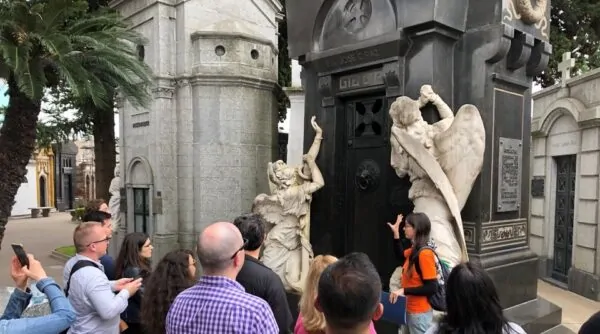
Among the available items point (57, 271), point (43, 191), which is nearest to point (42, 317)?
point (57, 271)

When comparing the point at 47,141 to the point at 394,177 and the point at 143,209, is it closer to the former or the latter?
the point at 143,209

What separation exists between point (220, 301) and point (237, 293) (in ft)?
0.28

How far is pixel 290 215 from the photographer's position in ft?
21.3

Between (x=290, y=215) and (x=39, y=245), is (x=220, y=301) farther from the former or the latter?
(x=39, y=245)

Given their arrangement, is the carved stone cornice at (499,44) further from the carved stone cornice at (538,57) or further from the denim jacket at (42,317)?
the denim jacket at (42,317)

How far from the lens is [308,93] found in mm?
6965

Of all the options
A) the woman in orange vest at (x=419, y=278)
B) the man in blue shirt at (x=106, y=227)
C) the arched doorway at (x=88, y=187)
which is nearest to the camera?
the woman in orange vest at (x=419, y=278)

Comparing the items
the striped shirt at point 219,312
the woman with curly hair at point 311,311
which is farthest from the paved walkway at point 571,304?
the striped shirt at point 219,312

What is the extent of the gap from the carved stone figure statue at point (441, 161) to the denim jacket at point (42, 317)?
3505 mm

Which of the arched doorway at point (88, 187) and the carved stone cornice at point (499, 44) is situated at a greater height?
the carved stone cornice at point (499, 44)

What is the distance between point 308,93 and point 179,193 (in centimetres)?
528

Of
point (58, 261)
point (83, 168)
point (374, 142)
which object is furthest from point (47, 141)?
point (83, 168)

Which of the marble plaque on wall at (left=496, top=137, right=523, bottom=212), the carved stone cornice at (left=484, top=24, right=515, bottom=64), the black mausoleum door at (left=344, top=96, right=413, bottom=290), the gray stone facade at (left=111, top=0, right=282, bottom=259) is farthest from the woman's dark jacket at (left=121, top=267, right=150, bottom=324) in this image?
the gray stone facade at (left=111, top=0, right=282, bottom=259)

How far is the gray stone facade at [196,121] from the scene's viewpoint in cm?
1077
